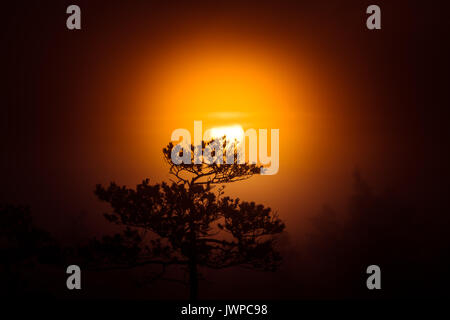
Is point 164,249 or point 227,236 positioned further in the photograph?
point 227,236

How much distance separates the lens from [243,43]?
14.2ft

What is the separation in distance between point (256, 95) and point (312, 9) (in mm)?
1095

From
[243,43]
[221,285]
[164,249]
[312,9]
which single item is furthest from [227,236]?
[312,9]

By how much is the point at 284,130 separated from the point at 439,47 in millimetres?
1880

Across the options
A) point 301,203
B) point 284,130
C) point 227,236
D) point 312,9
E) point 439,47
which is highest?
point 312,9

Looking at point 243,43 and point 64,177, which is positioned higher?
point 243,43

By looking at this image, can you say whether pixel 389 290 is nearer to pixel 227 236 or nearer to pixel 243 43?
pixel 227 236

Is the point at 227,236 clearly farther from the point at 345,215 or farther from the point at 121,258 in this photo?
the point at 121,258

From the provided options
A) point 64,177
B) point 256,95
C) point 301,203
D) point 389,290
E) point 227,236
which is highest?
point 256,95
